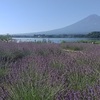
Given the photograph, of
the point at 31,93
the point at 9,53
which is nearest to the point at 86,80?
the point at 31,93

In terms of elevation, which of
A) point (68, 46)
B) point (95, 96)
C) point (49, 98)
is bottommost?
point (68, 46)

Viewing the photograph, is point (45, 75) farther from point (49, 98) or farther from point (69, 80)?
point (49, 98)

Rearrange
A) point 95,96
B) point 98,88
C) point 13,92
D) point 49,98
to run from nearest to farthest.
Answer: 1. point 95,96
2. point 98,88
3. point 49,98
4. point 13,92

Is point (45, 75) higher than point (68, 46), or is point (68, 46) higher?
point (45, 75)

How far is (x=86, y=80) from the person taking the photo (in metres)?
3.33

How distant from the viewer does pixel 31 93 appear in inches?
108

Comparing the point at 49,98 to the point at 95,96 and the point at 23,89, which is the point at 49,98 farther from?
the point at 95,96

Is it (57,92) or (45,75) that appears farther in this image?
(45,75)

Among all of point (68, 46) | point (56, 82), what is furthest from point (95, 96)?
point (68, 46)

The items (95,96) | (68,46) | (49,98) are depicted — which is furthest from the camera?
(68,46)

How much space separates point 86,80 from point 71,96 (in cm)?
99

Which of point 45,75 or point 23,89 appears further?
point 45,75

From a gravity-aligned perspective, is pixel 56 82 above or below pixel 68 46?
above

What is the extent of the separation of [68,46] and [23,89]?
473 inches
